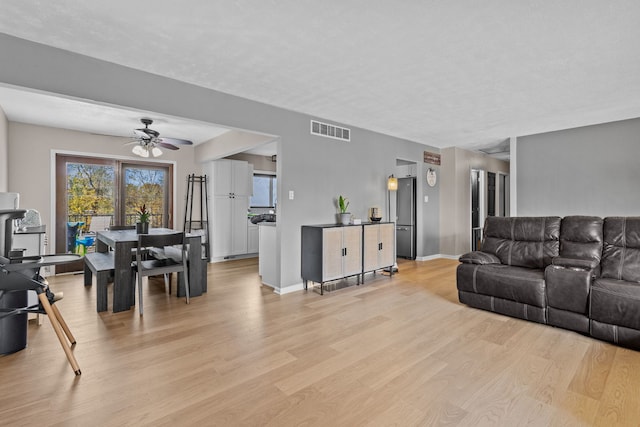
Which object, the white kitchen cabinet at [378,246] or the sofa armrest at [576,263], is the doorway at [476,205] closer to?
the white kitchen cabinet at [378,246]

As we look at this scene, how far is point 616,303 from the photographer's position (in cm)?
253

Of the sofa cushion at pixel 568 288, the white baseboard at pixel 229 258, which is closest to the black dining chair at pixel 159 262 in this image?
the white baseboard at pixel 229 258

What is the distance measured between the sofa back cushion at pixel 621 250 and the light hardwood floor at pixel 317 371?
2.56ft

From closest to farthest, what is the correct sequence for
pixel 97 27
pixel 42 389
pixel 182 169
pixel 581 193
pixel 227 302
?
pixel 42 389 < pixel 97 27 < pixel 227 302 < pixel 581 193 < pixel 182 169

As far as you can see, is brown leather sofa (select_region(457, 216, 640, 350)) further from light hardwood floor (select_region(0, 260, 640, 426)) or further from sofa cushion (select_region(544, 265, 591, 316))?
light hardwood floor (select_region(0, 260, 640, 426))

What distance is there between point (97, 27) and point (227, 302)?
2894 mm

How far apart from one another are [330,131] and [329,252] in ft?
6.13

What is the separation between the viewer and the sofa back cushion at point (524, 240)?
345cm

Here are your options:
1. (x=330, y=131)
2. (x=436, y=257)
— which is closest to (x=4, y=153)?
(x=330, y=131)

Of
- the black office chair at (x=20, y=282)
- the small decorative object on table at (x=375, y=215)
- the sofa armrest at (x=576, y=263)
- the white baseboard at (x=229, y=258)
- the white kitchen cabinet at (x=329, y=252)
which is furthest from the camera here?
the white baseboard at (x=229, y=258)

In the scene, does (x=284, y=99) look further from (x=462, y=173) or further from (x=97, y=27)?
(x=462, y=173)

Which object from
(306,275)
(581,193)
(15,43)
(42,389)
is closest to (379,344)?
(306,275)

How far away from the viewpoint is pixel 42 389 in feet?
6.39

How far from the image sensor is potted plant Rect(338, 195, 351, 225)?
15.1 feet
